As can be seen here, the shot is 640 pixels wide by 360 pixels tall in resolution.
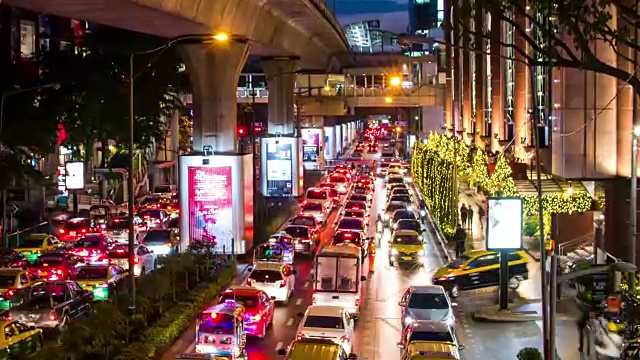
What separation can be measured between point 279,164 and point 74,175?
44.1 ft

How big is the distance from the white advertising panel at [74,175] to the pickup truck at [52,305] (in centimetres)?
3184

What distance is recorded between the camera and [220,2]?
34.2m

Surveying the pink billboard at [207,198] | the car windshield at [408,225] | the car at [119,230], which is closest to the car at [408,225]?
the car windshield at [408,225]

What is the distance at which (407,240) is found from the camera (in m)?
39.2

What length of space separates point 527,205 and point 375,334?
8.38m

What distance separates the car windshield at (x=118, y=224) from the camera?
148 ft

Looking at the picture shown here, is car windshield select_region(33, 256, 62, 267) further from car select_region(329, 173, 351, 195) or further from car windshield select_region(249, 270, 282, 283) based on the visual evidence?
car select_region(329, 173, 351, 195)

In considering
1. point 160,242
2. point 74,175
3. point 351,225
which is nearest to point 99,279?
point 160,242

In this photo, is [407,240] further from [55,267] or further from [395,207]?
[55,267]

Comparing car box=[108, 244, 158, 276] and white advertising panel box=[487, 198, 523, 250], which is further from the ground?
white advertising panel box=[487, 198, 523, 250]

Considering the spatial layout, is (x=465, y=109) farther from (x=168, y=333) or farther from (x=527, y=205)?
(x=168, y=333)

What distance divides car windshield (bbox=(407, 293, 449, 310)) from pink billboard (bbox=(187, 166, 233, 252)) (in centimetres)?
1595

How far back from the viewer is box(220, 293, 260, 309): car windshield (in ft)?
79.3

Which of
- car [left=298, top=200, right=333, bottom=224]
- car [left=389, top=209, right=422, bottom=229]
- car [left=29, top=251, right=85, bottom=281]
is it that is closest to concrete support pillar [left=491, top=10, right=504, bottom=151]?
car [left=389, top=209, right=422, bottom=229]
